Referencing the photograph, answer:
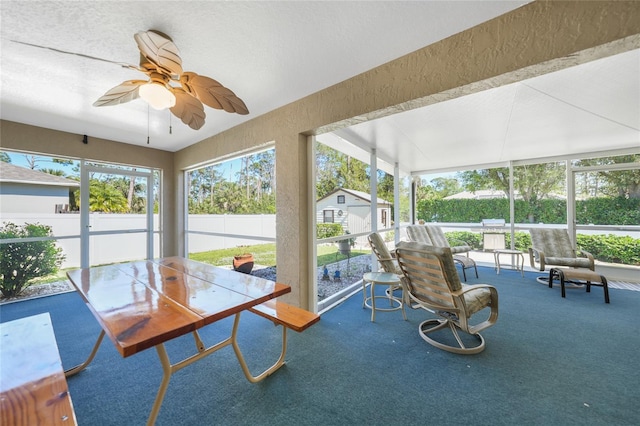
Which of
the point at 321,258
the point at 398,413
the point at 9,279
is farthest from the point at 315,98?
the point at 9,279

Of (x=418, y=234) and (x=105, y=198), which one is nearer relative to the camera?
(x=105, y=198)

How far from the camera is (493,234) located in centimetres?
561

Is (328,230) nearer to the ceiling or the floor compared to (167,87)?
nearer to the floor

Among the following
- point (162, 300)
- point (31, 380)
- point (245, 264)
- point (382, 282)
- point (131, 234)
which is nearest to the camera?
point (31, 380)

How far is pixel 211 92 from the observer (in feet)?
5.73

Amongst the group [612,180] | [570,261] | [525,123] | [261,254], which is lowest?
[570,261]

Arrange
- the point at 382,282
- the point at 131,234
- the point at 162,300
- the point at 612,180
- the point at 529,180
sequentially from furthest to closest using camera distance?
the point at 529,180 → the point at 131,234 → the point at 612,180 → the point at 382,282 → the point at 162,300

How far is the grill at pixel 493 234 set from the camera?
552cm

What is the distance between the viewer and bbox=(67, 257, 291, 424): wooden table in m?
1.10

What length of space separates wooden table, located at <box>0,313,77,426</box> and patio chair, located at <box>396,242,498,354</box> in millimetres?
2338

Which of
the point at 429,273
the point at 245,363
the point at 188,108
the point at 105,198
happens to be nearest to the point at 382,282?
the point at 429,273

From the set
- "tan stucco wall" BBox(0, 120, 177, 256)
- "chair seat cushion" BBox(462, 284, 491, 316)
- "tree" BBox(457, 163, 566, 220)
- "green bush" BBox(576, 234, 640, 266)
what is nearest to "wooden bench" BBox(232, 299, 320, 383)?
"chair seat cushion" BBox(462, 284, 491, 316)

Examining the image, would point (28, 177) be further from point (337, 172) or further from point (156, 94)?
point (337, 172)

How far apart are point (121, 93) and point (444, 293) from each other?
10.2 feet
